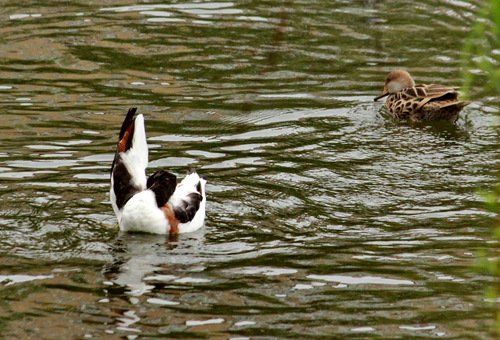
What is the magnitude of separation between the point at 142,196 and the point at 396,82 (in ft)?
18.2

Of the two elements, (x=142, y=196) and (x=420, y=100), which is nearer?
(x=142, y=196)

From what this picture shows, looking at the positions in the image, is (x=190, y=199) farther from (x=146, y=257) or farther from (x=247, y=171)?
(x=247, y=171)

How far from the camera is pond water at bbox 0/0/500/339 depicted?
909cm

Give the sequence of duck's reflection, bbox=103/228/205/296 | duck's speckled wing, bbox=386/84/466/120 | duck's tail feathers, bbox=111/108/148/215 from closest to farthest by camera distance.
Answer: duck's reflection, bbox=103/228/205/296
duck's tail feathers, bbox=111/108/148/215
duck's speckled wing, bbox=386/84/466/120

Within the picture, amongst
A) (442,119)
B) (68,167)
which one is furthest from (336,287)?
(442,119)

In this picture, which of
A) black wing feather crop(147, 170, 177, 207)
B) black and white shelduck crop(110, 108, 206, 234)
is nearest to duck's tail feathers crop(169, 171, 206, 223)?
black and white shelduck crop(110, 108, 206, 234)

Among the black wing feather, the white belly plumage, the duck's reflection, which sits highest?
the black wing feather

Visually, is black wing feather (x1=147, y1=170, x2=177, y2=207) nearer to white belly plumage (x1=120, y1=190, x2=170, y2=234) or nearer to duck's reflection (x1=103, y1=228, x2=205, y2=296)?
white belly plumage (x1=120, y1=190, x2=170, y2=234)

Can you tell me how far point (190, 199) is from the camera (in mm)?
11242

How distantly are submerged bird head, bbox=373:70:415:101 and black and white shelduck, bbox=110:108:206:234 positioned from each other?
484 cm

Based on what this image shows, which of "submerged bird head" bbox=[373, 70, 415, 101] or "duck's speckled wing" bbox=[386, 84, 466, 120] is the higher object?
"submerged bird head" bbox=[373, 70, 415, 101]

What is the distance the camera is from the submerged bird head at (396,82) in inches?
608

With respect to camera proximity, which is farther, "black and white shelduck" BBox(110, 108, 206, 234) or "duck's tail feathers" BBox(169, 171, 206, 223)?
"duck's tail feathers" BBox(169, 171, 206, 223)

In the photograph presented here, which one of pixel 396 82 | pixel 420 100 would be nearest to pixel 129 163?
pixel 420 100
